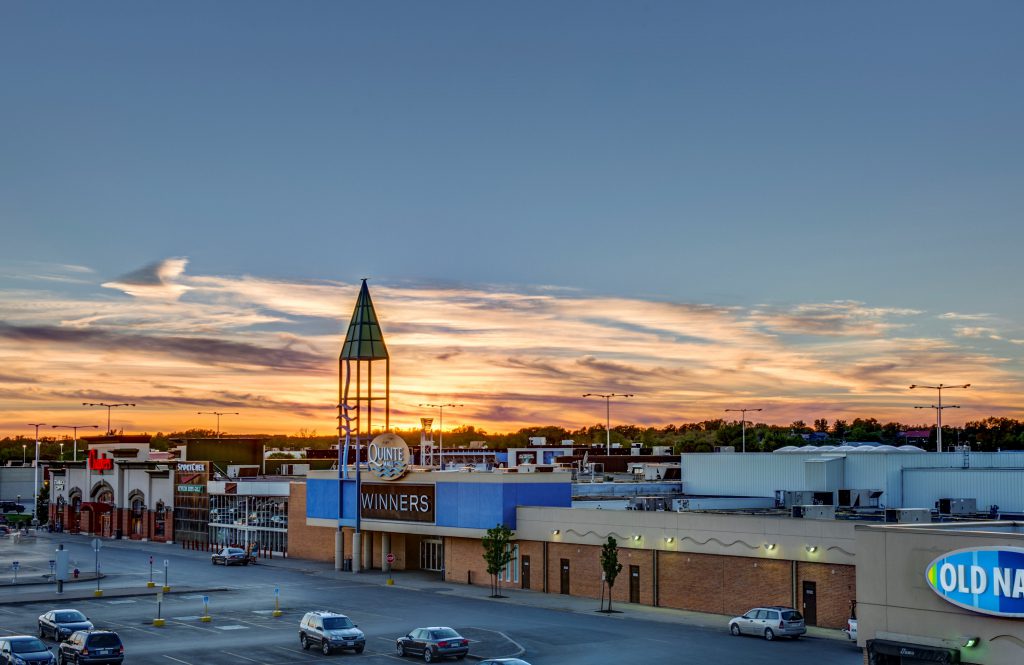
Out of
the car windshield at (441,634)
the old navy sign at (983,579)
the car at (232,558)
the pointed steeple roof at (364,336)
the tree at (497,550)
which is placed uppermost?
the pointed steeple roof at (364,336)

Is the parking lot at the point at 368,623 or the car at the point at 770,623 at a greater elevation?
the car at the point at 770,623

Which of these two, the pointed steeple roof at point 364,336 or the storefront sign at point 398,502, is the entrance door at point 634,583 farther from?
the pointed steeple roof at point 364,336

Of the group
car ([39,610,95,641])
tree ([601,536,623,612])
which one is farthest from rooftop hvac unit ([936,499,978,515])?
car ([39,610,95,641])

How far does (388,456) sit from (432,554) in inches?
338

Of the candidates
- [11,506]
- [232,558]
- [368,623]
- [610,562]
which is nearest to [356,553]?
[232,558]

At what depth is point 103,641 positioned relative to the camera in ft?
157

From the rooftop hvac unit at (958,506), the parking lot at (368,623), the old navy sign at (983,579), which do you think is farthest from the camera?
the rooftop hvac unit at (958,506)

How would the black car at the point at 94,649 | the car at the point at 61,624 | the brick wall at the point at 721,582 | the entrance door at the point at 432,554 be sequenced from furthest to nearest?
the entrance door at the point at 432,554, the brick wall at the point at 721,582, the car at the point at 61,624, the black car at the point at 94,649

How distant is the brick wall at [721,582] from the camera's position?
62.4 m

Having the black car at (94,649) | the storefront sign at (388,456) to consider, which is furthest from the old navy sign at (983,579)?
the storefront sign at (388,456)

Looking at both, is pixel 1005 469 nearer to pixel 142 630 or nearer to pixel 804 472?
pixel 804 472

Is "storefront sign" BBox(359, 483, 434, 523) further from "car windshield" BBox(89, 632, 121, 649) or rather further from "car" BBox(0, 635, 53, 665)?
"car" BBox(0, 635, 53, 665)

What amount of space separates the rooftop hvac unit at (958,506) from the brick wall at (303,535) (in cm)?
5090

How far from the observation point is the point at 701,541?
66500 mm
